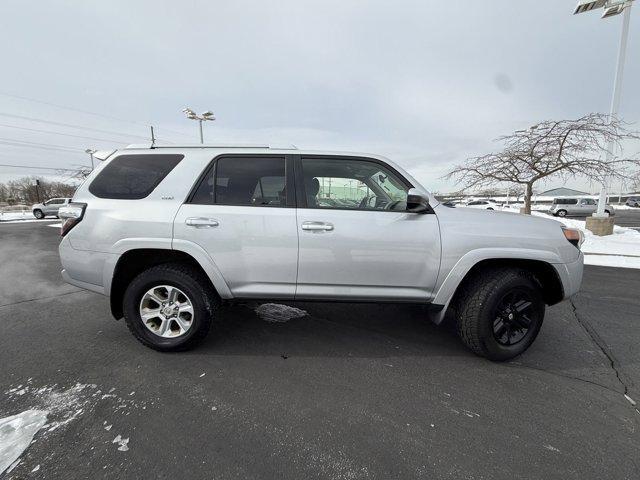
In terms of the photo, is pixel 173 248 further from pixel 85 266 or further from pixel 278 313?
pixel 278 313

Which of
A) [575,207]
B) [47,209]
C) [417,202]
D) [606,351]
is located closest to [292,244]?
[417,202]

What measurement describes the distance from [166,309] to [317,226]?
1617 millimetres

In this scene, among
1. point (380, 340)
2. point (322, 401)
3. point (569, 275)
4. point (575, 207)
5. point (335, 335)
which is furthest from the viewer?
point (575, 207)

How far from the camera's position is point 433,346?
3.19 m

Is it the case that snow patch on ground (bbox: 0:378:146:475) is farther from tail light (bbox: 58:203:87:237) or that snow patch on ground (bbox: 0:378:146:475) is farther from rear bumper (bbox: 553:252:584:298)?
rear bumper (bbox: 553:252:584:298)

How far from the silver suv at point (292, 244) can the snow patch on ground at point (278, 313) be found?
1.02 m

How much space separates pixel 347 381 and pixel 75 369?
2352 millimetres

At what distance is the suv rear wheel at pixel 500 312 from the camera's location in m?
2.79

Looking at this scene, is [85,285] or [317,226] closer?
[317,226]

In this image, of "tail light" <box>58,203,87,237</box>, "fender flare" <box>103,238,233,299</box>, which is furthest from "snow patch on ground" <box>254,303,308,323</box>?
"tail light" <box>58,203,87,237</box>

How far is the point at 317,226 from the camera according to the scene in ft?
8.91

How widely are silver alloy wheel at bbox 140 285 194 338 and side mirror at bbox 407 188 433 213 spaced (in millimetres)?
2174

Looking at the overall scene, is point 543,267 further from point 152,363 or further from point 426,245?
point 152,363

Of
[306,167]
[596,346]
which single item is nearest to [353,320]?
[306,167]
